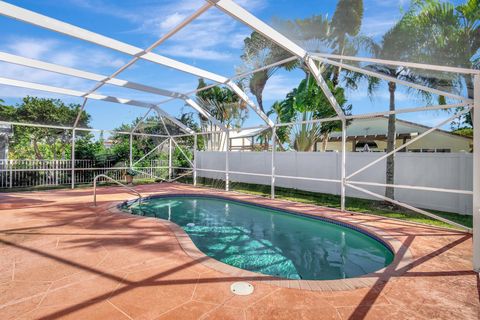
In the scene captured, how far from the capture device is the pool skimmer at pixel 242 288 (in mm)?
2969

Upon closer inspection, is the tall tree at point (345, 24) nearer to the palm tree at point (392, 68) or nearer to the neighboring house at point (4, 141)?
the palm tree at point (392, 68)

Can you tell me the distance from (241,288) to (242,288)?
0.5 inches

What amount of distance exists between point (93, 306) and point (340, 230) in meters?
5.39

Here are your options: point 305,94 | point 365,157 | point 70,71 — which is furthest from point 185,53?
point 365,157

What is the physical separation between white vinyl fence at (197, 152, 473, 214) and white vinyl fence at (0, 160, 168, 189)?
19.1 feet

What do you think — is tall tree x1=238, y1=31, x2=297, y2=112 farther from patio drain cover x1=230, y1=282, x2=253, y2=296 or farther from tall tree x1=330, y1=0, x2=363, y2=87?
patio drain cover x1=230, y1=282, x2=253, y2=296

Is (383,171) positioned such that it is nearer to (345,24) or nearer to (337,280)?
(337,280)

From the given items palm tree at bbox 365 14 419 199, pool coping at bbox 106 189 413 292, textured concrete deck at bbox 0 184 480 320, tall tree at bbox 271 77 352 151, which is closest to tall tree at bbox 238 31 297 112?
tall tree at bbox 271 77 352 151

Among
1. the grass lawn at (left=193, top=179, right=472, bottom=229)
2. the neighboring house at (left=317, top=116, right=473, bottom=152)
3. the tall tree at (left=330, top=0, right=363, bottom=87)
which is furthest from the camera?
the neighboring house at (left=317, top=116, right=473, bottom=152)

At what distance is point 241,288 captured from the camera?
10.1 feet

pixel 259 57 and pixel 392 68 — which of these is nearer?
pixel 392 68

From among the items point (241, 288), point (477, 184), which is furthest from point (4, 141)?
point (477, 184)

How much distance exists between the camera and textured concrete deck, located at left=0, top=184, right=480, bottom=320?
2625 mm

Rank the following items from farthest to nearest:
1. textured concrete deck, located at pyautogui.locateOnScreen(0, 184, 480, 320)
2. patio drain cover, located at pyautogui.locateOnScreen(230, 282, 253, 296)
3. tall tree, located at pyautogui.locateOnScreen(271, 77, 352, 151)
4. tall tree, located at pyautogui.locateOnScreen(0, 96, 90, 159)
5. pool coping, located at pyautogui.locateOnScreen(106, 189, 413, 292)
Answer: tall tree, located at pyautogui.locateOnScreen(0, 96, 90, 159)
tall tree, located at pyautogui.locateOnScreen(271, 77, 352, 151)
pool coping, located at pyautogui.locateOnScreen(106, 189, 413, 292)
patio drain cover, located at pyautogui.locateOnScreen(230, 282, 253, 296)
textured concrete deck, located at pyautogui.locateOnScreen(0, 184, 480, 320)
